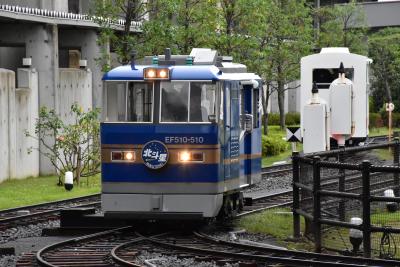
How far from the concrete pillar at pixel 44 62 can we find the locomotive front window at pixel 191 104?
18.0 meters

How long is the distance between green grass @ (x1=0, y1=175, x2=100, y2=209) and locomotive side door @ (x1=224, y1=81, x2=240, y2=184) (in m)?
7.34

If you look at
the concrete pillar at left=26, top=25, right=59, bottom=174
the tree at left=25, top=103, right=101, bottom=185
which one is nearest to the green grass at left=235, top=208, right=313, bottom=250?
the tree at left=25, top=103, right=101, bottom=185

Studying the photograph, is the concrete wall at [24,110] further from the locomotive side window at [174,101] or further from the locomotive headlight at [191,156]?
the locomotive headlight at [191,156]

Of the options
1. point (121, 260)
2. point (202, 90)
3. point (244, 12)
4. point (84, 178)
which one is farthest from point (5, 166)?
point (121, 260)

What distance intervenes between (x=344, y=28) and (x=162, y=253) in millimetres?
44509

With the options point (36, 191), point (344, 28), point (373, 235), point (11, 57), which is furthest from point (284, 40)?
point (373, 235)

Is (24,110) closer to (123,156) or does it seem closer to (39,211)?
(39,211)

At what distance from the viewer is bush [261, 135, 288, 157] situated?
4103cm

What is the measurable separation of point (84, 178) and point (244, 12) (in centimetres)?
1135

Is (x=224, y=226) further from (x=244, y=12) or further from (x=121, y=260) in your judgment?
(x=244, y=12)

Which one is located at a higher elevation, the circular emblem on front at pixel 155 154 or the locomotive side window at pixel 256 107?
the locomotive side window at pixel 256 107

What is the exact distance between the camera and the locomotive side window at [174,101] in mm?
17188

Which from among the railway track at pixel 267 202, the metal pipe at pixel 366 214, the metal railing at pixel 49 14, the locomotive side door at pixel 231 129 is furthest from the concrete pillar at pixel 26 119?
the metal pipe at pixel 366 214

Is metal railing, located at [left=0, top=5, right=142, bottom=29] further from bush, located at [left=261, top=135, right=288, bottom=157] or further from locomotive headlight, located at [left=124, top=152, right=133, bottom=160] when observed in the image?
locomotive headlight, located at [left=124, top=152, right=133, bottom=160]
